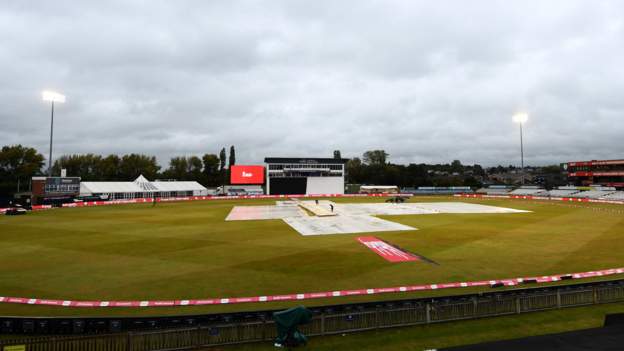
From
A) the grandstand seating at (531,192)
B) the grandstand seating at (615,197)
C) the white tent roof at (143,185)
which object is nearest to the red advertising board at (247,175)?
the white tent roof at (143,185)

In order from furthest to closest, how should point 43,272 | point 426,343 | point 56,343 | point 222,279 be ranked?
point 43,272 → point 222,279 → point 426,343 → point 56,343

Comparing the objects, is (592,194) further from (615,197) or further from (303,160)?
(303,160)

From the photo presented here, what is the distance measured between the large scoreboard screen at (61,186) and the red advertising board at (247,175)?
40613 mm

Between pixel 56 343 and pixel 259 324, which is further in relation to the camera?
pixel 259 324

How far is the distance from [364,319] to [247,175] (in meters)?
92.9

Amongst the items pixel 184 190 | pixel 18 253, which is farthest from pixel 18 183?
pixel 18 253

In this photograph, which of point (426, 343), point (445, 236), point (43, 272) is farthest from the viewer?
point (445, 236)

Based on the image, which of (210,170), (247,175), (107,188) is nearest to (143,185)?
(107,188)

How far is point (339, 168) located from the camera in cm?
10594

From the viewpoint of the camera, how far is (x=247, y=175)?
10075 cm

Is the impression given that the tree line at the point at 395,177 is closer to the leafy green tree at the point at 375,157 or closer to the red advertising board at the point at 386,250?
the leafy green tree at the point at 375,157

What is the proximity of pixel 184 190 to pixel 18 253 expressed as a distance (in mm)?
77986

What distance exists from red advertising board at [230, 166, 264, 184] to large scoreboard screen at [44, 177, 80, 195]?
40613 millimetres

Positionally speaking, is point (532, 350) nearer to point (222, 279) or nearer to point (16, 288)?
point (222, 279)
